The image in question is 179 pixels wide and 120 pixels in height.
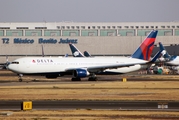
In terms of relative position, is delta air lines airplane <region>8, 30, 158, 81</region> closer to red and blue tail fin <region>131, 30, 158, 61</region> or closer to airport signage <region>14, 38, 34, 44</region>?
red and blue tail fin <region>131, 30, 158, 61</region>

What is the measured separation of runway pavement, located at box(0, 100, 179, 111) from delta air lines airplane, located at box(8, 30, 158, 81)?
111 ft

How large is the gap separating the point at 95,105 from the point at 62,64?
40.7 metres

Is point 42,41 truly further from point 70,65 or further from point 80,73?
point 80,73

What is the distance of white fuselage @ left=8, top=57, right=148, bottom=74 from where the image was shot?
8250cm

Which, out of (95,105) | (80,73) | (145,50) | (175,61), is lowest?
(95,105)

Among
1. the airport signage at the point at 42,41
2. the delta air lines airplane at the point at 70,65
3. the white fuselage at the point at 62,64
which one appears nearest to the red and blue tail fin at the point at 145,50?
the delta air lines airplane at the point at 70,65

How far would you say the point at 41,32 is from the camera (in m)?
189

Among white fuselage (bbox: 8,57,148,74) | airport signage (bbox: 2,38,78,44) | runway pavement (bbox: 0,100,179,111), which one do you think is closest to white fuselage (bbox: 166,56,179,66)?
airport signage (bbox: 2,38,78,44)

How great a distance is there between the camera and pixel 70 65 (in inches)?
3410

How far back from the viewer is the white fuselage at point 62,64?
271 feet

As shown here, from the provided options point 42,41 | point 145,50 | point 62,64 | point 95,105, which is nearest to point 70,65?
point 62,64

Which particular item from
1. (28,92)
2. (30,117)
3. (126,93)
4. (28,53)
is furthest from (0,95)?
(28,53)

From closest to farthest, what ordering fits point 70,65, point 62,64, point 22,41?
point 62,64
point 70,65
point 22,41

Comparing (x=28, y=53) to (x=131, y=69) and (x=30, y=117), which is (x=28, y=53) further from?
(x=30, y=117)
